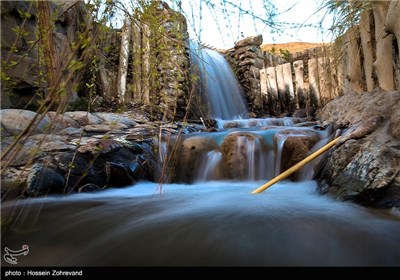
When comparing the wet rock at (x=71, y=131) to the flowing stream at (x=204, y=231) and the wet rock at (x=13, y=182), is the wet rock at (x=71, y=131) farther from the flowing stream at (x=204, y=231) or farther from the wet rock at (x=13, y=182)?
the flowing stream at (x=204, y=231)

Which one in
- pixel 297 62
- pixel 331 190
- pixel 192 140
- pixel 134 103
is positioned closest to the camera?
pixel 331 190

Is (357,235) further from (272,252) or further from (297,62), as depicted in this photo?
(297,62)

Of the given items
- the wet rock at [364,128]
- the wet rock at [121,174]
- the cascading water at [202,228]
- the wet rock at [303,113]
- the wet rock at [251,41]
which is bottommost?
the cascading water at [202,228]

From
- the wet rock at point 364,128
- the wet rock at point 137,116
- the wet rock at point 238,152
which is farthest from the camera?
the wet rock at point 137,116

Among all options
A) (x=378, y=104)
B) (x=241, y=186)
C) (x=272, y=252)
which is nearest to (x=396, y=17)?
(x=378, y=104)

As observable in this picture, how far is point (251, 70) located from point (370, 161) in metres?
7.60

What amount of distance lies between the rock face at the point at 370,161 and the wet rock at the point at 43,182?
2910 millimetres

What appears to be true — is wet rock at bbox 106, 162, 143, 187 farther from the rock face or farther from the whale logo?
the rock face

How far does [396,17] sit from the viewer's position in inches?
122

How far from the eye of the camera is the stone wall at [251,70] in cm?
935

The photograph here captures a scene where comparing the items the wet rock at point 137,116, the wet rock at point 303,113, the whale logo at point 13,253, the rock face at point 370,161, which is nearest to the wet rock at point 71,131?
the wet rock at point 137,116

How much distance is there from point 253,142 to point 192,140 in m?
1.06

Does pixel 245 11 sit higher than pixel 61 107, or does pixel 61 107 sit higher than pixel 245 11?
pixel 245 11

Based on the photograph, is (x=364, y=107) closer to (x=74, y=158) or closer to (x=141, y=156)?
(x=141, y=156)
